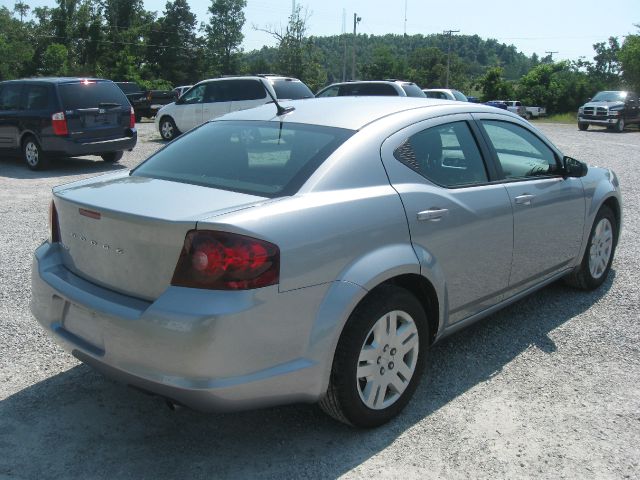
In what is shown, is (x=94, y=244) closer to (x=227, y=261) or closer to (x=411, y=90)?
(x=227, y=261)

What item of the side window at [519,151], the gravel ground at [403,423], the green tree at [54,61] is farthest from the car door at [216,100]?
the green tree at [54,61]

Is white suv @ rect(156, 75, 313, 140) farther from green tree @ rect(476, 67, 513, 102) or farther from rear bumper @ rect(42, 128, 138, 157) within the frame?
green tree @ rect(476, 67, 513, 102)

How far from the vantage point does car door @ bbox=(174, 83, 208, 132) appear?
54.1 feet

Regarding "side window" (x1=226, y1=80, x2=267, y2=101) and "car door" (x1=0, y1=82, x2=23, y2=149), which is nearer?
"car door" (x1=0, y1=82, x2=23, y2=149)

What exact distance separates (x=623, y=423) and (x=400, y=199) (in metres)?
1.65

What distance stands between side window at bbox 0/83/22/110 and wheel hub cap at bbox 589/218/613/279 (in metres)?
11.2

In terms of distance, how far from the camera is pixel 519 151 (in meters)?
4.45

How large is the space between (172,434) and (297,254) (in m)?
1.21

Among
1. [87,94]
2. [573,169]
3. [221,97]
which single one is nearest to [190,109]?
[221,97]

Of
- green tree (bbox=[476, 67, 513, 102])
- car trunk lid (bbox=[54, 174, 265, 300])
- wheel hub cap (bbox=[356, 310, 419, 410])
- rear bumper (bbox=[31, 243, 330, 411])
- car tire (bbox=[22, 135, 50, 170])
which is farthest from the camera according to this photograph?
green tree (bbox=[476, 67, 513, 102])

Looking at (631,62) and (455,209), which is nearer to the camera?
(455,209)

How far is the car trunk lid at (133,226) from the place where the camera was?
263cm

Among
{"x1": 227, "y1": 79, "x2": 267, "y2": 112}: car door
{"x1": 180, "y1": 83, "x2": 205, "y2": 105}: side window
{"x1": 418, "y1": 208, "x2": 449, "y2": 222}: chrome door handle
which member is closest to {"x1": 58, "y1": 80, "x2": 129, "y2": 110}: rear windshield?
{"x1": 227, "y1": 79, "x2": 267, "y2": 112}: car door

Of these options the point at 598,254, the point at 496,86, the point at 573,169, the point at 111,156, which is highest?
the point at 496,86
